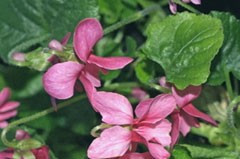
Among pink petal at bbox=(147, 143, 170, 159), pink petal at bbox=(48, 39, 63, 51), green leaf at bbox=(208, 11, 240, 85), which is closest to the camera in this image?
pink petal at bbox=(147, 143, 170, 159)

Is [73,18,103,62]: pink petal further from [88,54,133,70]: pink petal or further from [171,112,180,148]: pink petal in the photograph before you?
[171,112,180,148]: pink petal

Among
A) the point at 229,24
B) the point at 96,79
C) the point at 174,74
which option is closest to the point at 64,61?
the point at 96,79

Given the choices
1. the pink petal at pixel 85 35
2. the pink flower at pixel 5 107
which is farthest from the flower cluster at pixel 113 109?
the pink flower at pixel 5 107

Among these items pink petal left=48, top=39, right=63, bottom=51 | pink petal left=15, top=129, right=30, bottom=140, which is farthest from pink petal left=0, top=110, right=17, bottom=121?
pink petal left=48, top=39, right=63, bottom=51

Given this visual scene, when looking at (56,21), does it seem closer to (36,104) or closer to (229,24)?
(36,104)

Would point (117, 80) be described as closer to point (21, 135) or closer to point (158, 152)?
point (21, 135)

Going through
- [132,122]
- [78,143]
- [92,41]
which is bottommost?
[78,143]

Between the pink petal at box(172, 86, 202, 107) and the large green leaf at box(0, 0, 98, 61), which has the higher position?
the large green leaf at box(0, 0, 98, 61)

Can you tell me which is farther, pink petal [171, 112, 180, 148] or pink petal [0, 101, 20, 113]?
pink petal [0, 101, 20, 113]

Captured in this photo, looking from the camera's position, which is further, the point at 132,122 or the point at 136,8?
the point at 136,8
